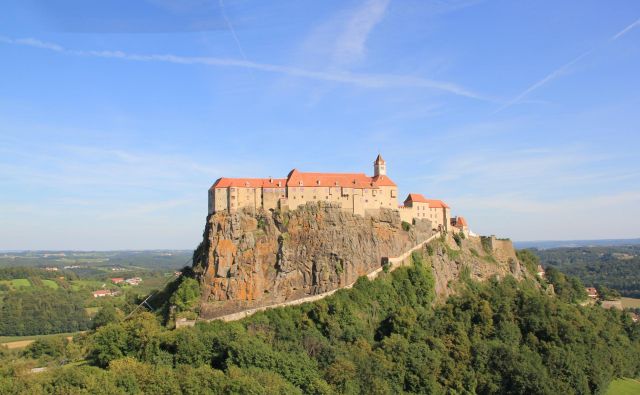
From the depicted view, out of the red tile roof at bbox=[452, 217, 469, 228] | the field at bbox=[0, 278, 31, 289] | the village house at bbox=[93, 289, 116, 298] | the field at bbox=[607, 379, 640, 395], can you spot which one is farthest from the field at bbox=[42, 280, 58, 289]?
the field at bbox=[607, 379, 640, 395]

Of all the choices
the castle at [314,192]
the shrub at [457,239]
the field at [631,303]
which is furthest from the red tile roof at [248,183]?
the field at [631,303]

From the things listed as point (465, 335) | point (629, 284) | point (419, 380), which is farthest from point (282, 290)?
point (629, 284)

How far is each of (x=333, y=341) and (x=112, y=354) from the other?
22639 mm

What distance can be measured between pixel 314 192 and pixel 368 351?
862 inches

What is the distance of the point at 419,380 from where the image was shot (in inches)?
1956

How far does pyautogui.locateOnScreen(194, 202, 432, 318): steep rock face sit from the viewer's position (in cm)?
5688

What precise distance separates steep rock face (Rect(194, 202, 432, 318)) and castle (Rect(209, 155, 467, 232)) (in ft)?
4.56

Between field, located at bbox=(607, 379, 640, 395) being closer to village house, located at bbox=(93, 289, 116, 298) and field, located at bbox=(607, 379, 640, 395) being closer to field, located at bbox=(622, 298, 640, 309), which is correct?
field, located at bbox=(622, 298, 640, 309)

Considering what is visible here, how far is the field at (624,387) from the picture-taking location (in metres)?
57.8

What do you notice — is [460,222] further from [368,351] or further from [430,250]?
[368,351]

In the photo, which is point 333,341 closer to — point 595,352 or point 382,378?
point 382,378

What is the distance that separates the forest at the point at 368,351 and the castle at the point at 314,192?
31.4ft

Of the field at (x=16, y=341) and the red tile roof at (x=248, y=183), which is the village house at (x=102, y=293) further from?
the red tile roof at (x=248, y=183)

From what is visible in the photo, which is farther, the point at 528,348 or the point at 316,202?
the point at 316,202
